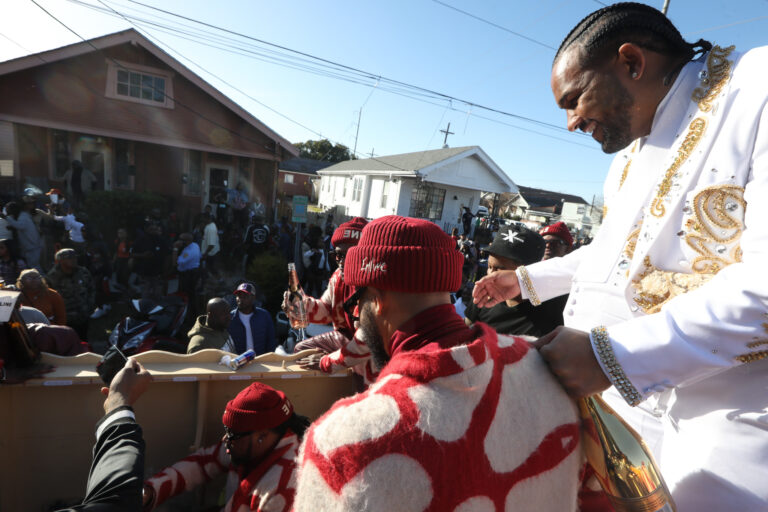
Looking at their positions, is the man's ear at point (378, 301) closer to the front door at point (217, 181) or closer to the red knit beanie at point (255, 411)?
the red knit beanie at point (255, 411)

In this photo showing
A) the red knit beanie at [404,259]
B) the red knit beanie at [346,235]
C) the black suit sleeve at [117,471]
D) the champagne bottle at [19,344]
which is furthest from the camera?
the red knit beanie at [346,235]

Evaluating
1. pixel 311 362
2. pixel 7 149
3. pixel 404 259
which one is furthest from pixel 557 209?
pixel 404 259

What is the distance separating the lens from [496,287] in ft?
6.31

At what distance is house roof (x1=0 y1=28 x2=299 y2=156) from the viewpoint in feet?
35.4

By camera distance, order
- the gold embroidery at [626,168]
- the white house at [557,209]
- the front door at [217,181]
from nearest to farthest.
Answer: the gold embroidery at [626,168] → the front door at [217,181] → the white house at [557,209]

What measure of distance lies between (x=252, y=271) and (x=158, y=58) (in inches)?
325

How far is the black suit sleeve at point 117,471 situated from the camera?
62.4 inches

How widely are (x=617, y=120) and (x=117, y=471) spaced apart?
7.65 feet

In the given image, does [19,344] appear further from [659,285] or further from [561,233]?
[561,233]

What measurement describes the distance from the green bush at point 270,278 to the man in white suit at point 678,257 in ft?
24.9

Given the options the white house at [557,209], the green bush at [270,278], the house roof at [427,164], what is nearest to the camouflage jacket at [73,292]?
the green bush at [270,278]

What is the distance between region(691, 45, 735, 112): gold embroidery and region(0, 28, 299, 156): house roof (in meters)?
13.9

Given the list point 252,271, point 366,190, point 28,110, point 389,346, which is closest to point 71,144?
point 28,110

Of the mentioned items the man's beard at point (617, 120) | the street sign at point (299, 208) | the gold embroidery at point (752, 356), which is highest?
the man's beard at point (617, 120)
